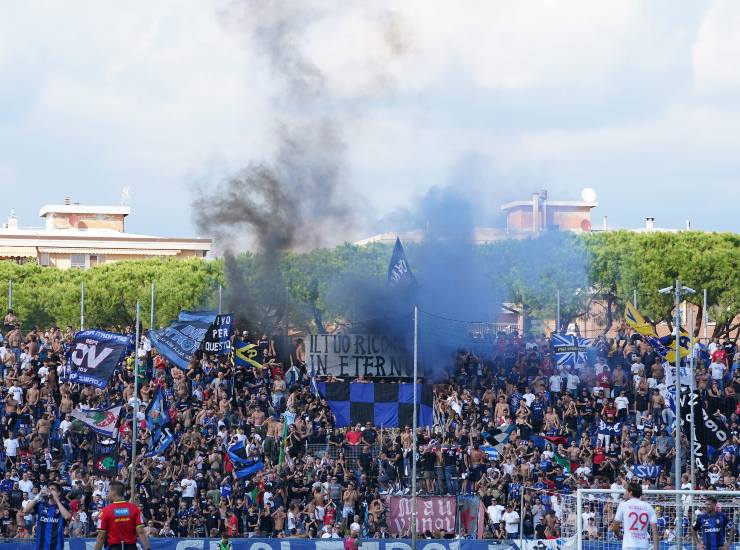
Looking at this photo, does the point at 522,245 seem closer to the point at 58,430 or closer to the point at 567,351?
the point at 567,351

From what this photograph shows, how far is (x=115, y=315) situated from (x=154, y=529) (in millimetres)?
57674

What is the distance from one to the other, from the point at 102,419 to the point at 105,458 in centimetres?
112

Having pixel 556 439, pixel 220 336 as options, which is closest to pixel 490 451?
pixel 556 439

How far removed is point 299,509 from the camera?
3328cm

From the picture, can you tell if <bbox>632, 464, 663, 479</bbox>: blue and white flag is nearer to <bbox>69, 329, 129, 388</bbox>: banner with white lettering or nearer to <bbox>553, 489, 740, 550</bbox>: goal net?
<bbox>553, 489, 740, 550</bbox>: goal net

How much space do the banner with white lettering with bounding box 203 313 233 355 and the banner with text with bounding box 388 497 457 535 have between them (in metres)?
9.02

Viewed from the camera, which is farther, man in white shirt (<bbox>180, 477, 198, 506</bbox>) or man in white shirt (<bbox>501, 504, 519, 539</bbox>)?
man in white shirt (<bbox>180, 477, 198, 506</bbox>)

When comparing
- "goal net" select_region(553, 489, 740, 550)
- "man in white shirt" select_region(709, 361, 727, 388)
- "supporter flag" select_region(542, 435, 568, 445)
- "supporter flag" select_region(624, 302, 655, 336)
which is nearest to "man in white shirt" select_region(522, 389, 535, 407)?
"supporter flag" select_region(542, 435, 568, 445)

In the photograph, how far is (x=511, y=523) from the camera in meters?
31.9

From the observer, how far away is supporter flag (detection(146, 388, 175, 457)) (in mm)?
35438

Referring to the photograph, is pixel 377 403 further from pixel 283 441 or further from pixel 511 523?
pixel 511 523

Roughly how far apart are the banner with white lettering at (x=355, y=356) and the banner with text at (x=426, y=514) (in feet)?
25.1

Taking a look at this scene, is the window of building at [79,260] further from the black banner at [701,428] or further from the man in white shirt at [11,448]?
the black banner at [701,428]

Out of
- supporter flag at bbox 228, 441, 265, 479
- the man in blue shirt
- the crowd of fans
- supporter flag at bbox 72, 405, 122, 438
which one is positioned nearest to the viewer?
the man in blue shirt
